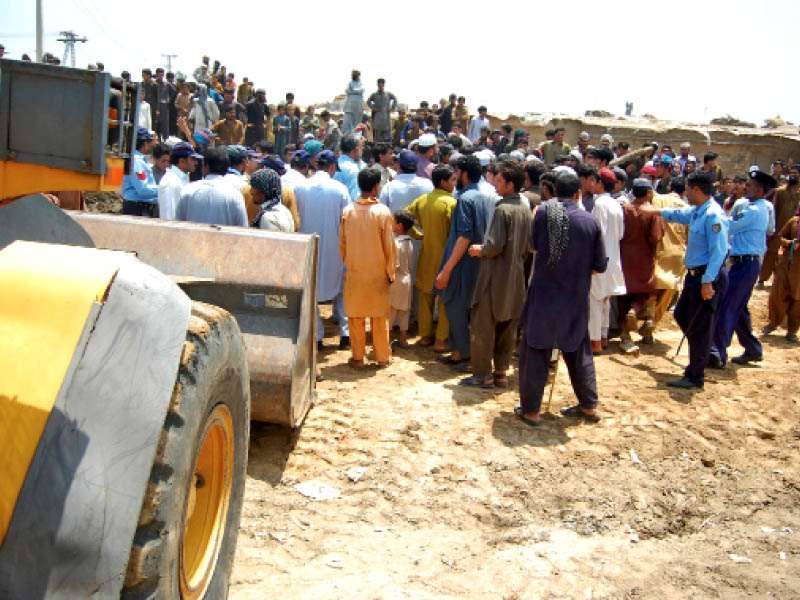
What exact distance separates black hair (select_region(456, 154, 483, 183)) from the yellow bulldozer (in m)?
4.36

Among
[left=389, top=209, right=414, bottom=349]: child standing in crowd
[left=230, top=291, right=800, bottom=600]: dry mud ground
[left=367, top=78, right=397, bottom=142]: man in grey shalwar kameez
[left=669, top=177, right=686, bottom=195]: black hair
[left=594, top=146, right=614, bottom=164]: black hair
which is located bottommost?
[left=230, top=291, right=800, bottom=600]: dry mud ground

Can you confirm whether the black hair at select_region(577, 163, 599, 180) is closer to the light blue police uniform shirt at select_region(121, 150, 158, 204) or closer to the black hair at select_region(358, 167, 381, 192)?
the black hair at select_region(358, 167, 381, 192)

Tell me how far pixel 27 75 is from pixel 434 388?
4.82m

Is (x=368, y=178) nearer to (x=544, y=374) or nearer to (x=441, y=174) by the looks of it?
(x=441, y=174)

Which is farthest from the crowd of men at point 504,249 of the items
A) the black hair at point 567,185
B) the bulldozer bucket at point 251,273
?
the bulldozer bucket at point 251,273

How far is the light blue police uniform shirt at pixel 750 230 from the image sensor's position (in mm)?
7707

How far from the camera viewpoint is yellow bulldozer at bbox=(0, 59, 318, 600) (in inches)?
73.9

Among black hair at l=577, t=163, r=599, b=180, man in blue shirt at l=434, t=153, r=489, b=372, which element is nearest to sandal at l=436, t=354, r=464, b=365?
man in blue shirt at l=434, t=153, r=489, b=372

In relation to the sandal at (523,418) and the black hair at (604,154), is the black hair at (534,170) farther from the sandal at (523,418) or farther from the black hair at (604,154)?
the sandal at (523,418)

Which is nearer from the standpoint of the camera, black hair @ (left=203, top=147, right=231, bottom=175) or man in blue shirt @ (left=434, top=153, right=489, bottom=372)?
black hair @ (left=203, top=147, right=231, bottom=175)

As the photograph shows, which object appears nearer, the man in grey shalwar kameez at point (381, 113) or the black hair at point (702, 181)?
the black hair at point (702, 181)

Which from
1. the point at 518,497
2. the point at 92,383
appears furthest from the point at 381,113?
the point at 92,383

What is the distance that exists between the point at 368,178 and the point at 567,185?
187 cm

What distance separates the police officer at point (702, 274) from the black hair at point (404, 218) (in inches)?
104
